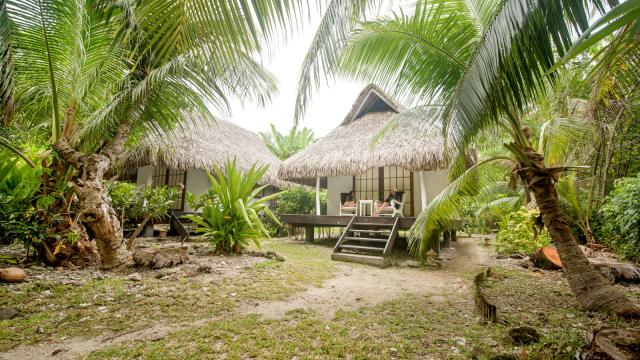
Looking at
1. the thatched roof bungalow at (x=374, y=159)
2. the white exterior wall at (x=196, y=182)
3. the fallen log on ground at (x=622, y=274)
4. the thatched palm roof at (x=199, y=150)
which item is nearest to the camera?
the fallen log on ground at (x=622, y=274)

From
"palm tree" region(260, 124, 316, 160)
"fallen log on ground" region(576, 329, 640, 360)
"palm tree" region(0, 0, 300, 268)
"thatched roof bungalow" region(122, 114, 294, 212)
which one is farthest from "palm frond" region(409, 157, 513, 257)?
"palm tree" region(260, 124, 316, 160)

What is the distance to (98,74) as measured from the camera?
3594 millimetres

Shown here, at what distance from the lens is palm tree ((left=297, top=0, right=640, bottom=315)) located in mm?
1691

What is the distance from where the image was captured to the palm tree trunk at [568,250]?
256 cm

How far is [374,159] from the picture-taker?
725cm

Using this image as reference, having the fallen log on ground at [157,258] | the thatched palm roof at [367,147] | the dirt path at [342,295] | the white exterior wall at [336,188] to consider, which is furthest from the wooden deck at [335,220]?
the fallen log on ground at [157,258]

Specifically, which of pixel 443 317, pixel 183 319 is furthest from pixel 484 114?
pixel 183 319

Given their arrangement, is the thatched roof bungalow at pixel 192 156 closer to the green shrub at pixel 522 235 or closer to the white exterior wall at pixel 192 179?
the white exterior wall at pixel 192 179

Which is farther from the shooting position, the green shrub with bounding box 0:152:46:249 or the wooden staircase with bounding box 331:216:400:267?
the wooden staircase with bounding box 331:216:400:267

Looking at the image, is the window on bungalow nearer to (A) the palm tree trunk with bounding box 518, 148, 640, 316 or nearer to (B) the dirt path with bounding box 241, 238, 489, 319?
(B) the dirt path with bounding box 241, 238, 489, 319

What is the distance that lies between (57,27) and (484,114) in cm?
414

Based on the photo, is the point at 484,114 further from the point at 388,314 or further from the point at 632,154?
the point at 632,154

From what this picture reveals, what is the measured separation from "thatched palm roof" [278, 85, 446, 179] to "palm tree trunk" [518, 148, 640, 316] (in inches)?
97.1

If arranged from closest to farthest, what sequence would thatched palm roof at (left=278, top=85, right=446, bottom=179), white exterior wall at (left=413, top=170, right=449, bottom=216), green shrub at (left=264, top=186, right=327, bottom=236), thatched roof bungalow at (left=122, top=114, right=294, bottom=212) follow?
thatched palm roof at (left=278, top=85, right=446, bottom=179)
white exterior wall at (left=413, top=170, right=449, bottom=216)
thatched roof bungalow at (left=122, top=114, right=294, bottom=212)
green shrub at (left=264, top=186, right=327, bottom=236)
